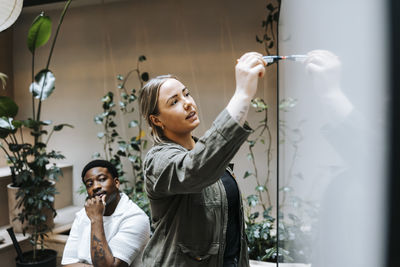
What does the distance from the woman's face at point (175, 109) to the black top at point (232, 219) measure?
19 cm

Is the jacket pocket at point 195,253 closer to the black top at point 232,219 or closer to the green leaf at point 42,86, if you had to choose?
the black top at point 232,219

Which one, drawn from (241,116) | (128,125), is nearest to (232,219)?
(241,116)

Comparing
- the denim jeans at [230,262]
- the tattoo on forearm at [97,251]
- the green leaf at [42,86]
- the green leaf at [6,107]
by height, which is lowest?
the tattoo on forearm at [97,251]

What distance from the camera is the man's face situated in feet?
5.90

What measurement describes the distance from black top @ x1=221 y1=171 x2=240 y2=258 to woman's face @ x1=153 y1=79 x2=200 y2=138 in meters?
0.19

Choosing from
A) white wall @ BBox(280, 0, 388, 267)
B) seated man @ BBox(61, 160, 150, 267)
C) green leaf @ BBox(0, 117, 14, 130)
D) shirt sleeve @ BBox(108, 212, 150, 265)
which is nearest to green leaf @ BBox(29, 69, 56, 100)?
green leaf @ BBox(0, 117, 14, 130)

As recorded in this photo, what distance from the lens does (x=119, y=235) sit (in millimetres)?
1671

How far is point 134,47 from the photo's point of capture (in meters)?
3.53

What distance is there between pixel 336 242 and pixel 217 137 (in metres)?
0.30

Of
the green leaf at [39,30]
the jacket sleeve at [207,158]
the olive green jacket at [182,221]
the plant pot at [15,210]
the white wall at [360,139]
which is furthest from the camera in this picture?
the plant pot at [15,210]

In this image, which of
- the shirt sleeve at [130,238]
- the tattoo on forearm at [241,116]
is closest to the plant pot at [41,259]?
the shirt sleeve at [130,238]

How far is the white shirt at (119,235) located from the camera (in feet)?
5.41

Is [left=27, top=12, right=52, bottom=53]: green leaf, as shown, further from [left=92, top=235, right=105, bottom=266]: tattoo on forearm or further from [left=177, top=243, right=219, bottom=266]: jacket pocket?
[left=177, top=243, right=219, bottom=266]: jacket pocket

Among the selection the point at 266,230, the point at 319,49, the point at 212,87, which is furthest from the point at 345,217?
the point at 212,87
